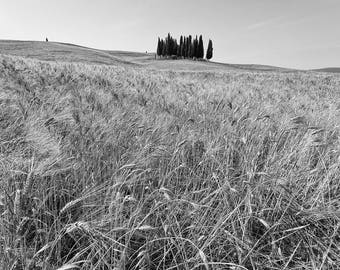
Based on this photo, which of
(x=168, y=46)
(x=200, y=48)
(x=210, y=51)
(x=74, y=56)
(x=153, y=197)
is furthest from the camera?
(x=210, y=51)

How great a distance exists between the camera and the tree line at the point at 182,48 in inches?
2726

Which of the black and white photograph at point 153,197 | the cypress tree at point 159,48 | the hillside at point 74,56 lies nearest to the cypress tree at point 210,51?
the cypress tree at point 159,48

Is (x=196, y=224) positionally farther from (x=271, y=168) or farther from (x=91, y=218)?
(x=271, y=168)

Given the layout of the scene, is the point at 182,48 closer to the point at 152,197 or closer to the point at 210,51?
the point at 210,51

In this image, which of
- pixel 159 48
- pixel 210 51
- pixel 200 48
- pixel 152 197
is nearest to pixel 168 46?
pixel 159 48

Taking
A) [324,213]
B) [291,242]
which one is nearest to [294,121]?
[324,213]

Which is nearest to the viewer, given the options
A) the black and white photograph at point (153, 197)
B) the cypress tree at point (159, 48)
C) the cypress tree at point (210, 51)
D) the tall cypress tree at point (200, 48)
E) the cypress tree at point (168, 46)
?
the black and white photograph at point (153, 197)

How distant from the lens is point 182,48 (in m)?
70.2

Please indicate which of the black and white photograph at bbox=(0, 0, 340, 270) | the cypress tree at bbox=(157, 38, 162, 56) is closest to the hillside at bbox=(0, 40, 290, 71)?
the cypress tree at bbox=(157, 38, 162, 56)

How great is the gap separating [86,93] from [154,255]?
11.3 ft

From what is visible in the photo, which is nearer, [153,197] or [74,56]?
[153,197]

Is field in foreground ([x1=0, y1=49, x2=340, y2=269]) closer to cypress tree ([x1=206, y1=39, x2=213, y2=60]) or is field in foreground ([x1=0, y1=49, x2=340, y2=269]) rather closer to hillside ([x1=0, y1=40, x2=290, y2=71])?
hillside ([x1=0, y1=40, x2=290, y2=71])

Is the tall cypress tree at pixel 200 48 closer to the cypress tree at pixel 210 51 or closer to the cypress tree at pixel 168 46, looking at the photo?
the cypress tree at pixel 210 51

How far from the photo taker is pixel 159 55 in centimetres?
7044
